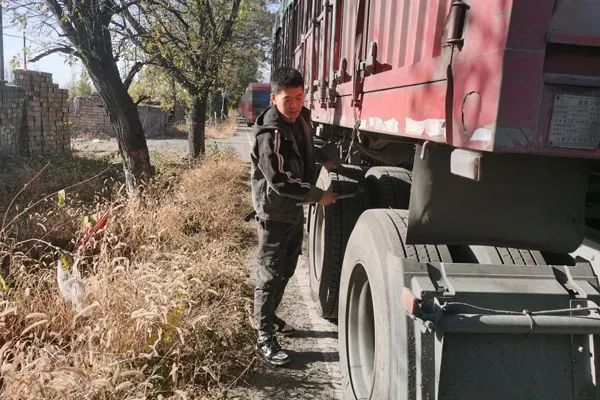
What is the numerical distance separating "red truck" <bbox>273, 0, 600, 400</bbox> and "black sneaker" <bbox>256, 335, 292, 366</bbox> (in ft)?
4.10

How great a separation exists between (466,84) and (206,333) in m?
2.71

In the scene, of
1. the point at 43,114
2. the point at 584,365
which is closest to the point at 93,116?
the point at 43,114

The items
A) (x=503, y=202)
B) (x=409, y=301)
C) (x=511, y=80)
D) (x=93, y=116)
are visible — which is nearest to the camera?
(x=511, y=80)

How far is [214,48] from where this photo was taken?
1019 centimetres

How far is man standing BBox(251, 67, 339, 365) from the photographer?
3113 millimetres

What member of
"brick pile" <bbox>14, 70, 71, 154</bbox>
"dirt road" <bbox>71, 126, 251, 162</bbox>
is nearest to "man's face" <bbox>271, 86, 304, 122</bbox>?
"dirt road" <bbox>71, 126, 251, 162</bbox>

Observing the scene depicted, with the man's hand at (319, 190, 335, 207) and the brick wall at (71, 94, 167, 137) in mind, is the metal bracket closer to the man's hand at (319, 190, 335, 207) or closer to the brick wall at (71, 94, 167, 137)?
the man's hand at (319, 190, 335, 207)

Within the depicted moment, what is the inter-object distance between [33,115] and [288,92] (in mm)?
12056

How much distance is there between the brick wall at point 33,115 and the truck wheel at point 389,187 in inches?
425

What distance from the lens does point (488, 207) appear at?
6.40 feet

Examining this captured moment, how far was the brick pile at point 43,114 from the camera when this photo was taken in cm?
1294

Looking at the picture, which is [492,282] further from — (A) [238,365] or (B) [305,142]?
(A) [238,365]

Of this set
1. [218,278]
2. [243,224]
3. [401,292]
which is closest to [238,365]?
[218,278]

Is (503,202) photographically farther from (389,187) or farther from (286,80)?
(286,80)
